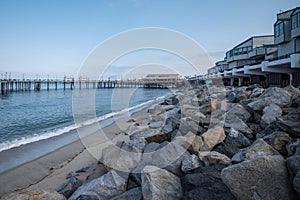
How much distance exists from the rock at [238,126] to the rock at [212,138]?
19.7 inches

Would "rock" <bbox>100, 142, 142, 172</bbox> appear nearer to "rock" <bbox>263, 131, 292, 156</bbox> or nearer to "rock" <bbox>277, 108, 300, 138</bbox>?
"rock" <bbox>263, 131, 292, 156</bbox>

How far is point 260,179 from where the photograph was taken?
2.35 metres

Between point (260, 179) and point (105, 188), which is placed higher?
point (260, 179)

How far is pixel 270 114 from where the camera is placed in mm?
5273

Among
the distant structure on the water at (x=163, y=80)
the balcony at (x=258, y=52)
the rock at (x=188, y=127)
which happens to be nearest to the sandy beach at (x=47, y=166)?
the rock at (x=188, y=127)

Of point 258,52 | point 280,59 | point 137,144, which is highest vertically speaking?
point 258,52

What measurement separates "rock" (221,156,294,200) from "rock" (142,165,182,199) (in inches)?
29.0

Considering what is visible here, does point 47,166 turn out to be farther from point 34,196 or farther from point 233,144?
point 233,144

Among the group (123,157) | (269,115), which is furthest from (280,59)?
(123,157)

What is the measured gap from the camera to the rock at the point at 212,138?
4357mm

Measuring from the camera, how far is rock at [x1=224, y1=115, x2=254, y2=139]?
16.1ft

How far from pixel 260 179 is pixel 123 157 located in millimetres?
2538

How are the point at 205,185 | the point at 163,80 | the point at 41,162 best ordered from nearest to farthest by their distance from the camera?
the point at 205,185 → the point at 41,162 → the point at 163,80

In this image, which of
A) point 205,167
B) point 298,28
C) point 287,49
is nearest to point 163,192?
point 205,167
